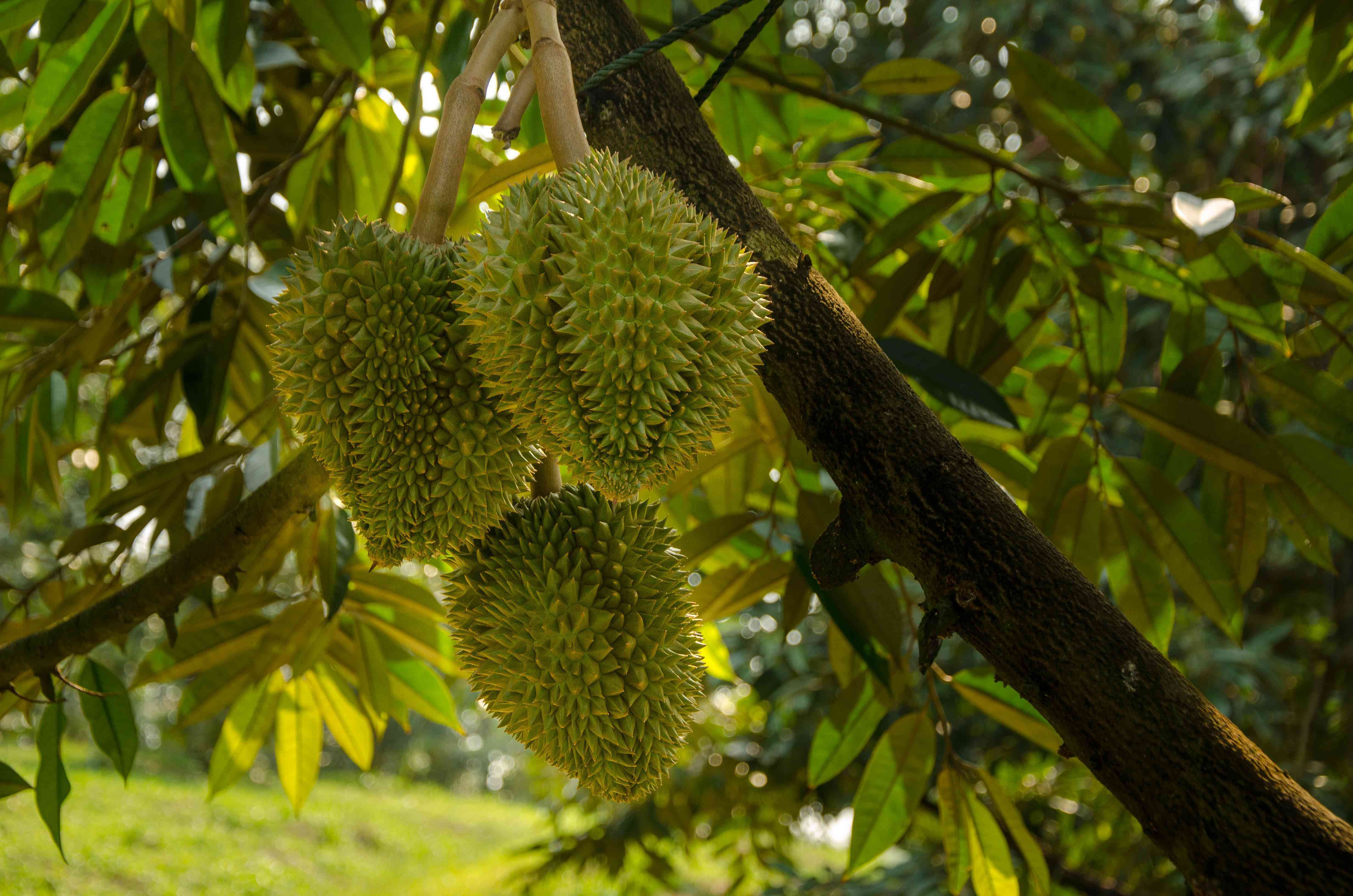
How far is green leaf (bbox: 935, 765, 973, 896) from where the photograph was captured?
1.21 m

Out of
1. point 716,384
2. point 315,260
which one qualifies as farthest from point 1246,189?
point 315,260

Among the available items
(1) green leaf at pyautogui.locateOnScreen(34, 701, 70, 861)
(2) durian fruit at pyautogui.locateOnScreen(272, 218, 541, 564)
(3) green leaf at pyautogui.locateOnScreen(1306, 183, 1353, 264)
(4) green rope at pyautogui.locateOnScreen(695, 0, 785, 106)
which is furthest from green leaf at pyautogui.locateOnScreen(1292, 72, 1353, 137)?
(1) green leaf at pyautogui.locateOnScreen(34, 701, 70, 861)

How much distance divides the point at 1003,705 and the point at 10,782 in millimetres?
1273

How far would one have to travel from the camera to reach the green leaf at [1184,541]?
3.96 feet

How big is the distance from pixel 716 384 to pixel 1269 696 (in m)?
3.73

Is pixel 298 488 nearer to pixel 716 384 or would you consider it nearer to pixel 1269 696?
pixel 716 384

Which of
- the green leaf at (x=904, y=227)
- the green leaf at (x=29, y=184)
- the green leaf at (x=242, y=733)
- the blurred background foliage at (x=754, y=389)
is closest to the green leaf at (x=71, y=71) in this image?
the blurred background foliage at (x=754, y=389)

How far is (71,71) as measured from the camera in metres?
1.14

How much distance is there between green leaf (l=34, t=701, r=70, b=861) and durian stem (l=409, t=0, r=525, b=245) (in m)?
0.84

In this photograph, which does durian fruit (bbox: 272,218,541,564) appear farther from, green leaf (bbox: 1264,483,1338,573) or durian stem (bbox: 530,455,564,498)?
green leaf (bbox: 1264,483,1338,573)

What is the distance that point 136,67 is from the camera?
1.63 meters

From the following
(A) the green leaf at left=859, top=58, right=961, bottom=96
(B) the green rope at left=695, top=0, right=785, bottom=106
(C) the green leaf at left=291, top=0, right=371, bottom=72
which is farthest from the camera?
(A) the green leaf at left=859, top=58, right=961, bottom=96

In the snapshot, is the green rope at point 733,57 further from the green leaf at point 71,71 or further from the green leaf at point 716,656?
the green leaf at point 716,656

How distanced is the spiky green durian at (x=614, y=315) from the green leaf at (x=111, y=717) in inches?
35.3
